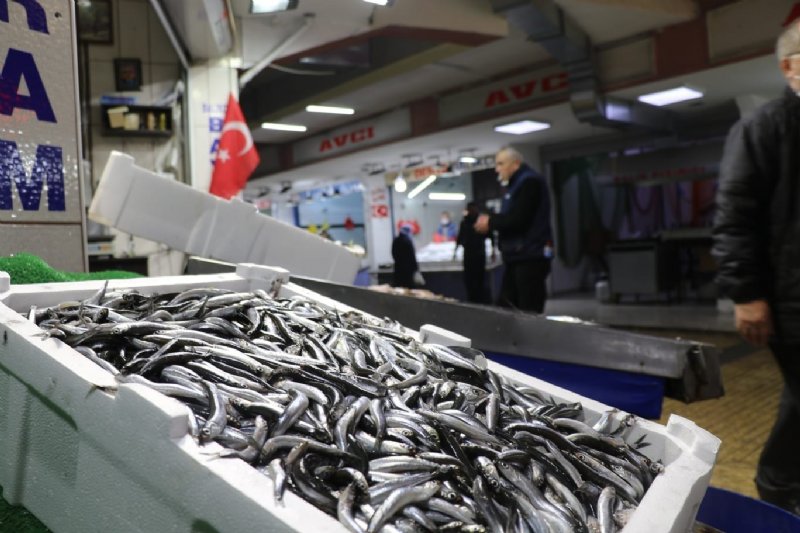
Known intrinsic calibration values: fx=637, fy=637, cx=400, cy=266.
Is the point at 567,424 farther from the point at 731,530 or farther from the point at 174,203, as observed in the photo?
the point at 174,203

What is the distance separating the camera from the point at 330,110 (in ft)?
42.2

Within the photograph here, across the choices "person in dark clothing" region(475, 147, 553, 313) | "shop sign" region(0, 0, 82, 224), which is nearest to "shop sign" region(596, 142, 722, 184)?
"person in dark clothing" region(475, 147, 553, 313)

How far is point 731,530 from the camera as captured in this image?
167 centimetres

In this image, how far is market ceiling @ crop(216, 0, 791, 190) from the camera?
6.81m

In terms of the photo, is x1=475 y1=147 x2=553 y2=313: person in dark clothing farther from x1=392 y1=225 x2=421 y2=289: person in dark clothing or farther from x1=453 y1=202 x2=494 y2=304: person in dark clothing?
x1=392 y1=225 x2=421 y2=289: person in dark clothing

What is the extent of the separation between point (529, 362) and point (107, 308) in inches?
71.7

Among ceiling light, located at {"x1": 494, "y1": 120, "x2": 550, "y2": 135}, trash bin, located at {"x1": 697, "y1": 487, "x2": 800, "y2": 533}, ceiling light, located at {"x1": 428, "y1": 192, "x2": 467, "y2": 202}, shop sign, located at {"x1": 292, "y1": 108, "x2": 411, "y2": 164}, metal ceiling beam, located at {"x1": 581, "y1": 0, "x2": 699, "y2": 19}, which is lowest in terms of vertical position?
trash bin, located at {"x1": 697, "y1": 487, "x2": 800, "y2": 533}

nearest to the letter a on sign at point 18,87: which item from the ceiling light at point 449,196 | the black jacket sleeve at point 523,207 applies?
the black jacket sleeve at point 523,207

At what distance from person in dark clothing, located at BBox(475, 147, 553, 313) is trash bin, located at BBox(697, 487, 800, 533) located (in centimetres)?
342

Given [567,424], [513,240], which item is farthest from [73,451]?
[513,240]

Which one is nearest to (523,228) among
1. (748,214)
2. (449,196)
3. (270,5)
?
(748,214)

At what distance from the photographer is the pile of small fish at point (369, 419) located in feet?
3.63

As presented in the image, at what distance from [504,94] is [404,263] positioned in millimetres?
3549

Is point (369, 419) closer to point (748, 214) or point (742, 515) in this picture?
point (742, 515)
